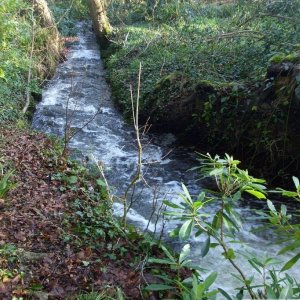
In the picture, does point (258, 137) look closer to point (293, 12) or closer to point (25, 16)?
point (293, 12)

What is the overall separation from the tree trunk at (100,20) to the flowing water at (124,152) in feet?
7.32

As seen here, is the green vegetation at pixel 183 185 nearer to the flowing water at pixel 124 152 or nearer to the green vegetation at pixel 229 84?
the green vegetation at pixel 229 84

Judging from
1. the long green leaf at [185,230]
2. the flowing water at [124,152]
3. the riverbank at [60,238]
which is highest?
the long green leaf at [185,230]

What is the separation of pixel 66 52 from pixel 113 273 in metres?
13.4

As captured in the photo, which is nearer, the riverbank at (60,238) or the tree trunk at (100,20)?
the riverbank at (60,238)

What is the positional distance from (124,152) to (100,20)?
934 centimetres

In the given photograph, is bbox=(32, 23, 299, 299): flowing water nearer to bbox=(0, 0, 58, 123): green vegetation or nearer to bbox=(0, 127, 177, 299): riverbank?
bbox=(0, 127, 177, 299): riverbank

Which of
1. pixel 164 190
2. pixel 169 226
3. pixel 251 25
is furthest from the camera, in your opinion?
pixel 251 25

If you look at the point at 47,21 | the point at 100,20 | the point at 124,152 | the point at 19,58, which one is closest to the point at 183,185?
the point at 124,152

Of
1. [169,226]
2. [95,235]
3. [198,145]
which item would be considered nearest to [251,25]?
[198,145]

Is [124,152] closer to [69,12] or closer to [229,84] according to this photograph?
[229,84]

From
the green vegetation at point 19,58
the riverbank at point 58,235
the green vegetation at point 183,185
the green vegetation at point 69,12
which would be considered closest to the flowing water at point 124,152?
the green vegetation at point 183,185

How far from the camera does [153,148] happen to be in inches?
335

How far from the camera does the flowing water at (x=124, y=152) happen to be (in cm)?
508
